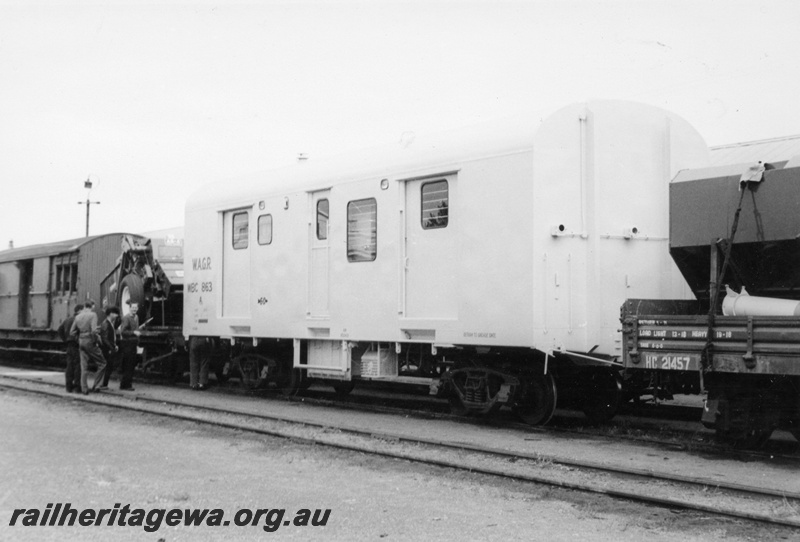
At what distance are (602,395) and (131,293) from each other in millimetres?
10577

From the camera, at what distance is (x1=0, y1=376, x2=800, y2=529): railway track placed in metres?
6.65

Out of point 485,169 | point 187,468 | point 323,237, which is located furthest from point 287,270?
point 187,468

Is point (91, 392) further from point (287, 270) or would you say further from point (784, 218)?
point (784, 218)

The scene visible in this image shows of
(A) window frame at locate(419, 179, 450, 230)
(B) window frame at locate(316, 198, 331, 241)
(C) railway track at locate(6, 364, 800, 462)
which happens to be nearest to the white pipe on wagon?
(C) railway track at locate(6, 364, 800, 462)

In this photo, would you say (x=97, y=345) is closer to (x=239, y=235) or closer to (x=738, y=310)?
(x=239, y=235)

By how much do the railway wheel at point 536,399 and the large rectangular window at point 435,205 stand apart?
7.49 ft

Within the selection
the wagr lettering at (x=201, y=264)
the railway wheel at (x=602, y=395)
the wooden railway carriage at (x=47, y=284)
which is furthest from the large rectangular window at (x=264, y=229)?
the wooden railway carriage at (x=47, y=284)

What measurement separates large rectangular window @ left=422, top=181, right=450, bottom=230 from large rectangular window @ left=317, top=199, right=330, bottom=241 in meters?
2.09

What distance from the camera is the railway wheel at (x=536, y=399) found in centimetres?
1083

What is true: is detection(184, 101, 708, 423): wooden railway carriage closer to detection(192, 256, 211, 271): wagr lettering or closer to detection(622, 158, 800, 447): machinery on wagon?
detection(622, 158, 800, 447): machinery on wagon

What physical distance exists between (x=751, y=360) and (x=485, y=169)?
396cm

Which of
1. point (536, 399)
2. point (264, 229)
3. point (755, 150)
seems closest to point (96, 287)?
point (264, 229)

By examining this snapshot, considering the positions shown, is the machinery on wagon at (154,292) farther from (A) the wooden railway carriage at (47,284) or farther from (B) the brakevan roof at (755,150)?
(B) the brakevan roof at (755,150)

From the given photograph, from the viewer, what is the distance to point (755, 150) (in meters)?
23.8
